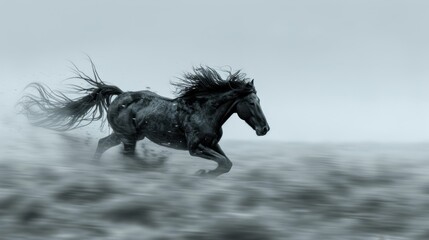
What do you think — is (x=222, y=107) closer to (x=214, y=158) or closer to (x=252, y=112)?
(x=252, y=112)

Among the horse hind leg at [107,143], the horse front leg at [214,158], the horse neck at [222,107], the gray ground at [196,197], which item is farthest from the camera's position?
the horse hind leg at [107,143]

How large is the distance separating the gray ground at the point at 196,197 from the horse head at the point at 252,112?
725mm

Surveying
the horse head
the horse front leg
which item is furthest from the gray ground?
the horse head

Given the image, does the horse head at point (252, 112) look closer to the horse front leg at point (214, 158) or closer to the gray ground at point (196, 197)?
the horse front leg at point (214, 158)

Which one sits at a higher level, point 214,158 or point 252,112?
point 252,112

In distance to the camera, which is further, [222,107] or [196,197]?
[222,107]

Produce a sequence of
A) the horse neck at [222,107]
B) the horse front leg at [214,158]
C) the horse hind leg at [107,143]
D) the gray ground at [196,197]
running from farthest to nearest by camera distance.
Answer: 1. the horse hind leg at [107,143]
2. the horse neck at [222,107]
3. the horse front leg at [214,158]
4. the gray ground at [196,197]

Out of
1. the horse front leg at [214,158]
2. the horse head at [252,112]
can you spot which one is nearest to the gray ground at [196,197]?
the horse front leg at [214,158]

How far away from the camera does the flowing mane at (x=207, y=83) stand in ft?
42.5

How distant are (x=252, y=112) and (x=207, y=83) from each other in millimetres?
910

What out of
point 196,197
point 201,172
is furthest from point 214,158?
point 196,197

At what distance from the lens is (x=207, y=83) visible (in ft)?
43.0

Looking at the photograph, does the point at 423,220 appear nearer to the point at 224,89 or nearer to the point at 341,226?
the point at 341,226

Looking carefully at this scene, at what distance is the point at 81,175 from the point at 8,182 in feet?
3.30
